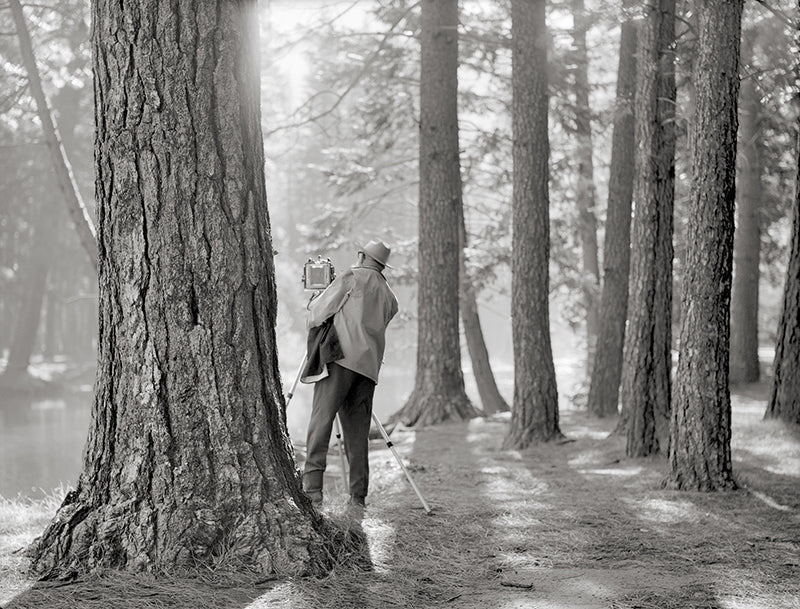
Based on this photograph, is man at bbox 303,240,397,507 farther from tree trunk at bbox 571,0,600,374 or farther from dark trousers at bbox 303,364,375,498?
tree trunk at bbox 571,0,600,374

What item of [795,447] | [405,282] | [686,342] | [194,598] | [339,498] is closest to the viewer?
[194,598]

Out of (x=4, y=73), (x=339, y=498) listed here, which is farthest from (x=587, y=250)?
(x=339, y=498)

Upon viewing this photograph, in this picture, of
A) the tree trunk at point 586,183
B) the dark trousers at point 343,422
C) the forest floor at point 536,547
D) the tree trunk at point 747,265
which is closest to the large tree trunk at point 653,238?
the forest floor at point 536,547

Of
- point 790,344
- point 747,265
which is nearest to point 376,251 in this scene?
point 790,344

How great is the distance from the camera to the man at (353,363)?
7.37 meters

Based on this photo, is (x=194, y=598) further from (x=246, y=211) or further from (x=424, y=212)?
(x=424, y=212)

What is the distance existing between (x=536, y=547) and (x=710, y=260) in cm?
318

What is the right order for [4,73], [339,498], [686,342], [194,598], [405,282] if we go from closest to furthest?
1. [194,598]
2. [339,498]
3. [686,342]
4. [4,73]
5. [405,282]

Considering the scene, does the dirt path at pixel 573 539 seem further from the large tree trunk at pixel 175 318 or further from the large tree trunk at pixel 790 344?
the large tree trunk at pixel 790 344

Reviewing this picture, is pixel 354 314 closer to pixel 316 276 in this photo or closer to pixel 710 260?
pixel 316 276

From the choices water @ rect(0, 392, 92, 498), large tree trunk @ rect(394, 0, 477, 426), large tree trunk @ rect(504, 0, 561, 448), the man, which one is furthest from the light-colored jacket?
large tree trunk @ rect(394, 0, 477, 426)

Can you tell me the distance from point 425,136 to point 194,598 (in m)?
11.1

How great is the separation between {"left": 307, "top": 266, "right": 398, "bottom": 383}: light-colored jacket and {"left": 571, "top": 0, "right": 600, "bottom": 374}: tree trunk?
9.39 meters

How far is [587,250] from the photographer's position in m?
21.0
